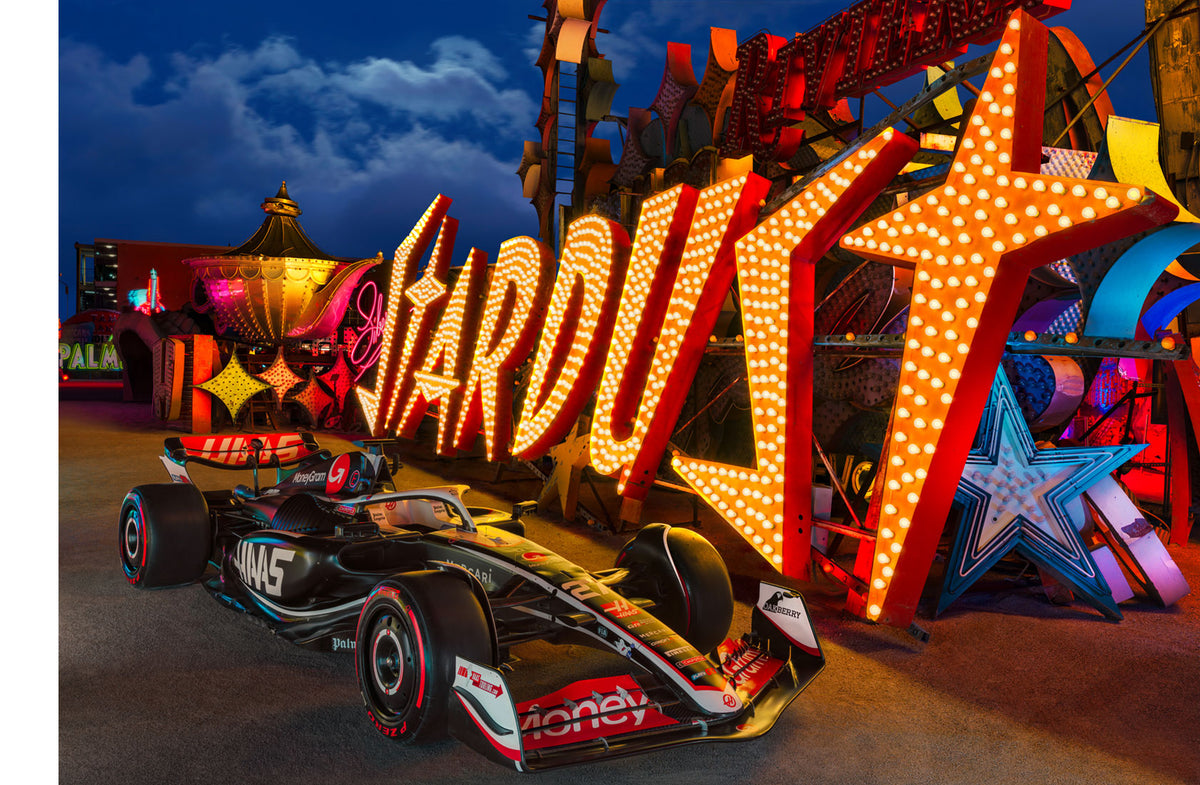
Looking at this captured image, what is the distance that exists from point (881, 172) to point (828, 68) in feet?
8.87

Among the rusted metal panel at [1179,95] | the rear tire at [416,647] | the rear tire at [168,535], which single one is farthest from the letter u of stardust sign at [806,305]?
the rusted metal panel at [1179,95]

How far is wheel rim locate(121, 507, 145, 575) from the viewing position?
6.34 metres

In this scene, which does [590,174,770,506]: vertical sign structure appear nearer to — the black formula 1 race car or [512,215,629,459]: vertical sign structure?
[512,215,629,459]: vertical sign structure

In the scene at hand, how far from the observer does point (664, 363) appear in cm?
735

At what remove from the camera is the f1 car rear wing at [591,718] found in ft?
11.3

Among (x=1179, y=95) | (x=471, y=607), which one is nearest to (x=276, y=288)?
(x=1179, y=95)

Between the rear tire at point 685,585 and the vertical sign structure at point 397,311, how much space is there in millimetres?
8190

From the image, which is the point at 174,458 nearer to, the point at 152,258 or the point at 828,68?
the point at 828,68

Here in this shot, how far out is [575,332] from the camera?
872cm

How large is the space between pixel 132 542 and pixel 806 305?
5411 mm

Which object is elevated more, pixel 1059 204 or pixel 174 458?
pixel 1059 204

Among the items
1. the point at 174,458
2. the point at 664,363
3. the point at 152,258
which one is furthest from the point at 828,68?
the point at 152,258

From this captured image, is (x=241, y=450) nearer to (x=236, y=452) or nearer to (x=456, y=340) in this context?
(x=236, y=452)

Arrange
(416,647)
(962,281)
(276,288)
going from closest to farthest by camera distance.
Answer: (416,647), (962,281), (276,288)
